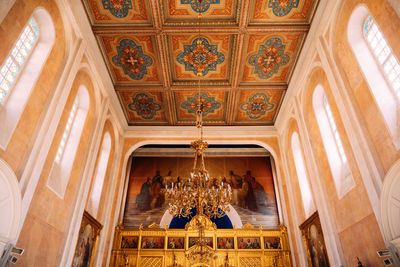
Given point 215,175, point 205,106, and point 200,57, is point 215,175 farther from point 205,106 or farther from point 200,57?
point 200,57

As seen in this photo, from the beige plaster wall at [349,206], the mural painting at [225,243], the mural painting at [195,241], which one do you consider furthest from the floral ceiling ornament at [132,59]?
the mural painting at [225,243]

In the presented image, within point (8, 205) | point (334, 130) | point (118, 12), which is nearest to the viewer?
point (8, 205)

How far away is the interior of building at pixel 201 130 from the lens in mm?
5926

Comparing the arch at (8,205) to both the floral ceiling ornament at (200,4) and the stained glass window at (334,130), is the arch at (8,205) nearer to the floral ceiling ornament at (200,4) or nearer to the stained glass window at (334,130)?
the floral ceiling ornament at (200,4)

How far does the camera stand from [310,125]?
964 cm

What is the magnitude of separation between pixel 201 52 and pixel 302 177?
6.32 metres

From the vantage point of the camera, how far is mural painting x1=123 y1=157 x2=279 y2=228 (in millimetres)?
12312

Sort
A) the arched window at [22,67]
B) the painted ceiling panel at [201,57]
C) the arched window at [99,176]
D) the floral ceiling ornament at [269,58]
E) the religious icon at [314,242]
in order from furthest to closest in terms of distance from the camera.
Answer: the arched window at [99,176], the floral ceiling ornament at [269,58], the painted ceiling panel at [201,57], the religious icon at [314,242], the arched window at [22,67]

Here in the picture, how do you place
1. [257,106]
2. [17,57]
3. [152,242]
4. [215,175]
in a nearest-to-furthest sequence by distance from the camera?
[17,57] < [152,242] < [257,106] < [215,175]

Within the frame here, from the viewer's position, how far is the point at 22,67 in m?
6.29

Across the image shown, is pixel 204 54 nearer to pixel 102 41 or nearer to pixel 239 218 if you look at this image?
pixel 102 41

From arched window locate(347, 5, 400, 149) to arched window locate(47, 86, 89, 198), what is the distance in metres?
8.27

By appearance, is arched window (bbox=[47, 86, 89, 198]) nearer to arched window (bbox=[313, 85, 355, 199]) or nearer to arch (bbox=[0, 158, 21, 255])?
arch (bbox=[0, 158, 21, 255])

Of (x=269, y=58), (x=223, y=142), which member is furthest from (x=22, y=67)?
(x=223, y=142)
